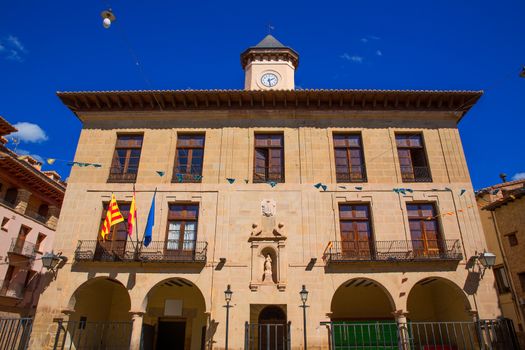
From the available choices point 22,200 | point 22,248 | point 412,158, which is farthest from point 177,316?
point 22,200

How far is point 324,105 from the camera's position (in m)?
16.8

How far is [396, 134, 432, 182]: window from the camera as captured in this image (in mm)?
15828

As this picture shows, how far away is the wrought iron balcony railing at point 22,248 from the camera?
2353 centimetres

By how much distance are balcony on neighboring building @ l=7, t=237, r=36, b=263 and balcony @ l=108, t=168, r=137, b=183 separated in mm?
12626

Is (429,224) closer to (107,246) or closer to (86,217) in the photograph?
(107,246)

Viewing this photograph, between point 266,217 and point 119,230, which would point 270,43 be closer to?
point 266,217

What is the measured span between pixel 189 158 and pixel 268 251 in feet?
17.9

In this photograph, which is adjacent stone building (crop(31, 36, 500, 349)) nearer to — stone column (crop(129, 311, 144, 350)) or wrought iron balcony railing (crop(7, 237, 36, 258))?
stone column (crop(129, 311, 144, 350))

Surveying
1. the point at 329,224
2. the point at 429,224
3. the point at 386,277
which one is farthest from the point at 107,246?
the point at 429,224

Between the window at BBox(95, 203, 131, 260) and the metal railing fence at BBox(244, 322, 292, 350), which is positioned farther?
the window at BBox(95, 203, 131, 260)

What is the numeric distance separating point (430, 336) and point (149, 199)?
1308cm

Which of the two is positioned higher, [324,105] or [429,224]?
[324,105]

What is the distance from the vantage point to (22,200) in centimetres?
2464

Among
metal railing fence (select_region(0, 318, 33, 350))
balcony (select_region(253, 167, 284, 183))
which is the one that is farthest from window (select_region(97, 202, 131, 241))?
balcony (select_region(253, 167, 284, 183))
